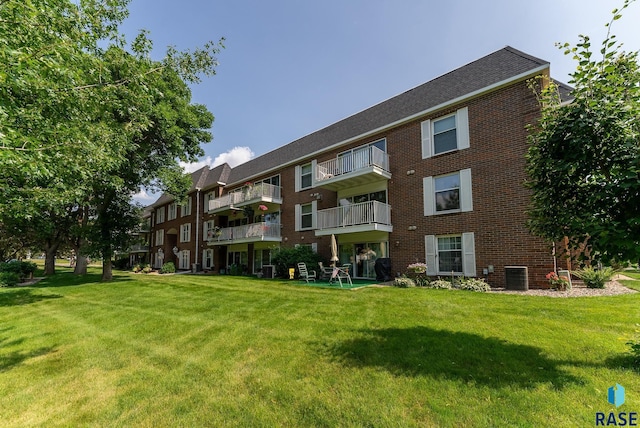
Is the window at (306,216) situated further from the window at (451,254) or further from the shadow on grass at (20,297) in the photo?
the shadow on grass at (20,297)

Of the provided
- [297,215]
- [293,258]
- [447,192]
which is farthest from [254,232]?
[447,192]

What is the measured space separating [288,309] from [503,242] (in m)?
8.40

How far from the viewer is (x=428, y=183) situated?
13000 mm

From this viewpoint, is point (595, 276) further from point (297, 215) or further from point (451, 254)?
point (297, 215)

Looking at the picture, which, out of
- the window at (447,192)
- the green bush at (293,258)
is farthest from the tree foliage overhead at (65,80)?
the green bush at (293,258)

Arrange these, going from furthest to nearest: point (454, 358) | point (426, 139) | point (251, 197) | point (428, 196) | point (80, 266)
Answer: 1. point (80, 266)
2. point (251, 197)
3. point (426, 139)
4. point (428, 196)
5. point (454, 358)

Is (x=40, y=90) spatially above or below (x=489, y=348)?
above

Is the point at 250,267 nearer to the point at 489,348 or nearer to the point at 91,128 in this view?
the point at 91,128

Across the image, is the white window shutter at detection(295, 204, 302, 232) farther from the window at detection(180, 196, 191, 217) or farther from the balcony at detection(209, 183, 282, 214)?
the window at detection(180, 196, 191, 217)

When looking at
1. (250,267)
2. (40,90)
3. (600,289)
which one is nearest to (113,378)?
(40,90)

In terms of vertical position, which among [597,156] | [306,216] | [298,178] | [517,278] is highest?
[298,178]

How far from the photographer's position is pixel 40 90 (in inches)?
158

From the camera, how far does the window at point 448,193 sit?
11.8 meters

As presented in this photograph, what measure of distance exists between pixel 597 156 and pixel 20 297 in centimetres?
1853
